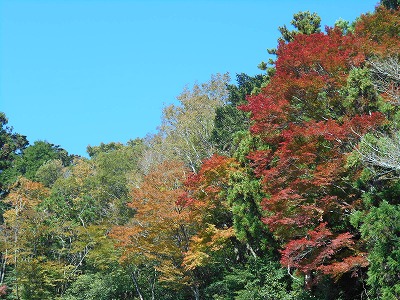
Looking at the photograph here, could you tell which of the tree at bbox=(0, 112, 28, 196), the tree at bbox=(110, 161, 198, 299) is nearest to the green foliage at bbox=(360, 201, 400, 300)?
the tree at bbox=(110, 161, 198, 299)

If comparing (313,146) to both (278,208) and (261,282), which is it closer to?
(278,208)

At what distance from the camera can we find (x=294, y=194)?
14.5 metres

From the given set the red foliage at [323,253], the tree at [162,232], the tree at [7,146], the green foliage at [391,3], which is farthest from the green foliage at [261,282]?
the tree at [7,146]

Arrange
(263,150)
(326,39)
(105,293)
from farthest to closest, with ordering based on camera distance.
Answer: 1. (105,293)
2. (263,150)
3. (326,39)

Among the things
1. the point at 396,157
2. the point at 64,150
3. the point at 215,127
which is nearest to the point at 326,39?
the point at 396,157

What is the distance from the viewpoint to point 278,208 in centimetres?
1505

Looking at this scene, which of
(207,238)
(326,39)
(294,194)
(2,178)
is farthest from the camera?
(2,178)

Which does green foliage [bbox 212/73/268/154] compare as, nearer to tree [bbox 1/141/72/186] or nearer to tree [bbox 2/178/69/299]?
tree [bbox 2/178/69/299]

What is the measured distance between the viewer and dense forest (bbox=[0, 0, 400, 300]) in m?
12.8

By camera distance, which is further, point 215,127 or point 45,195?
point 45,195

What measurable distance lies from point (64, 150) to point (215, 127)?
3781cm

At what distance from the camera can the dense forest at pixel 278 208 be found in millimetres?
12828

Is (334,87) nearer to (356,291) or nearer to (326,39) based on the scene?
(326,39)

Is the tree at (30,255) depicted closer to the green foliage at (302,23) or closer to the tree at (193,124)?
the tree at (193,124)
